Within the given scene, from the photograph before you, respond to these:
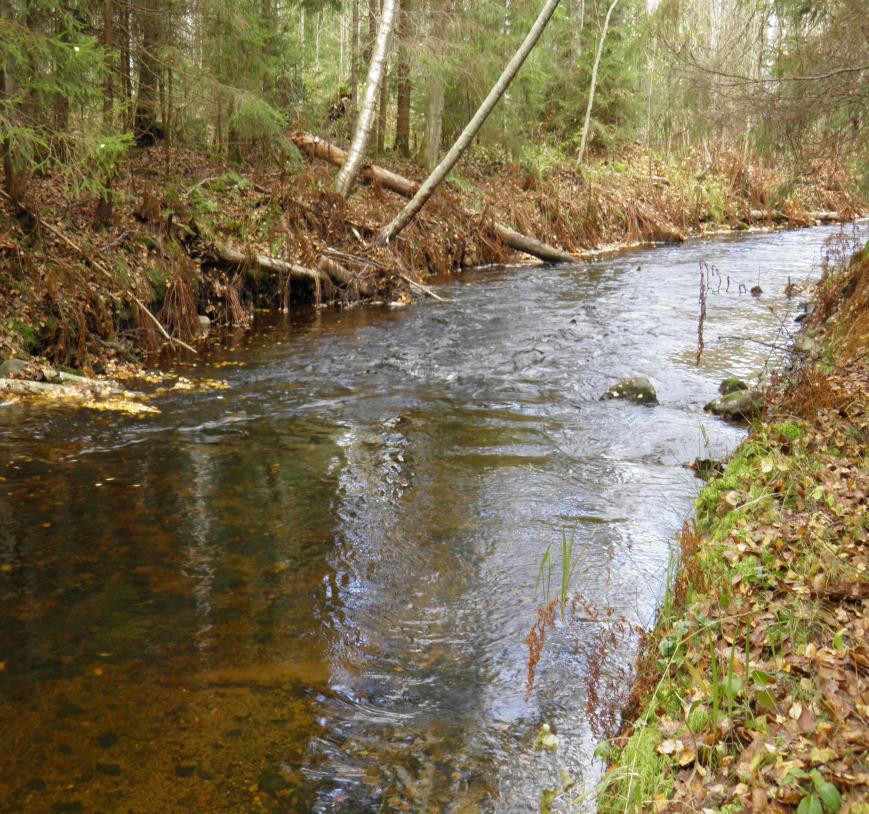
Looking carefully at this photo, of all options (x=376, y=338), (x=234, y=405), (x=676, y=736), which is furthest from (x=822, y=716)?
(x=376, y=338)

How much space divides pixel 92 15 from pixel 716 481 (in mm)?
10455

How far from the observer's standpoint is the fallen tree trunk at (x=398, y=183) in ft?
63.1

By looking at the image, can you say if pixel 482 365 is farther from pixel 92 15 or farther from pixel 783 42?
pixel 92 15

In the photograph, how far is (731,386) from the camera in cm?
984

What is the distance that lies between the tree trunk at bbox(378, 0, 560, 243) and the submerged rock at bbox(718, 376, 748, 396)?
25.3ft

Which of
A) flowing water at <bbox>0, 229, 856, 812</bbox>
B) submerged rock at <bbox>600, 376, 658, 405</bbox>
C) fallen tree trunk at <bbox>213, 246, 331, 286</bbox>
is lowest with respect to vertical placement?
flowing water at <bbox>0, 229, 856, 812</bbox>

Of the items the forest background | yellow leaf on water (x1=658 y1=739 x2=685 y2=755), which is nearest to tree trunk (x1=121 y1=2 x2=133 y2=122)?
the forest background

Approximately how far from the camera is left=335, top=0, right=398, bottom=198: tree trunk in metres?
16.9

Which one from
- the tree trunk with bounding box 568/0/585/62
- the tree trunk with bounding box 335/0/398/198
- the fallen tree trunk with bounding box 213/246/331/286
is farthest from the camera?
the tree trunk with bounding box 568/0/585/62

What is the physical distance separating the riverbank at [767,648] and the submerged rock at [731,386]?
120 inches

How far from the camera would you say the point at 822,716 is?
327 cm

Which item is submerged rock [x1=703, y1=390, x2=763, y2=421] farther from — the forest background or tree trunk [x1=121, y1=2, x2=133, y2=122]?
tree trunk [x1=121, y1=2, x2=133, y2=122]

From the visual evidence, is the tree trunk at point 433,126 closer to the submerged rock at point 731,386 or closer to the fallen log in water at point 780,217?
the fallen log in water at point 780,217

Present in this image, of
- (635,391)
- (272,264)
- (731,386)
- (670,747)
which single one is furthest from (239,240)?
(670,747)
